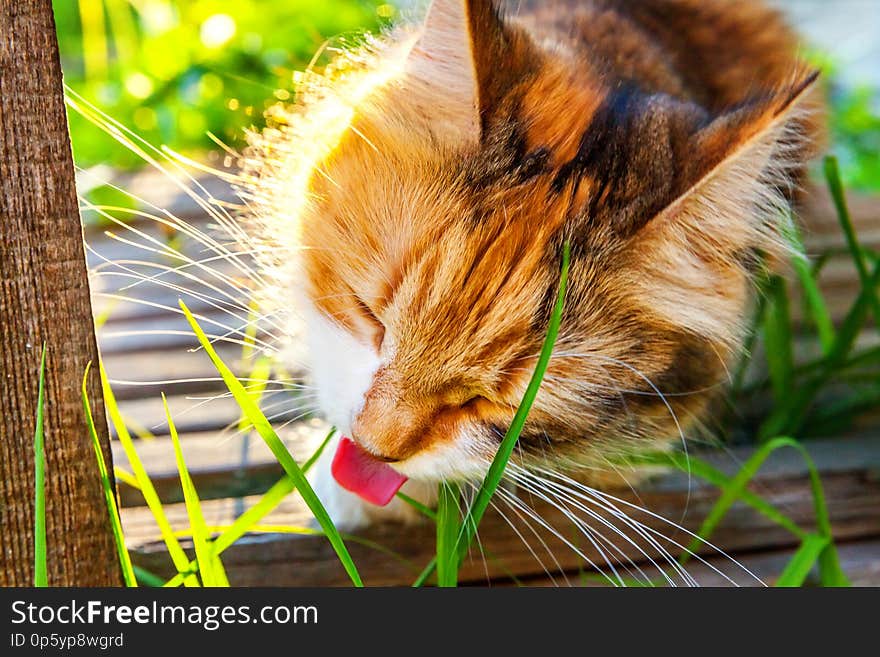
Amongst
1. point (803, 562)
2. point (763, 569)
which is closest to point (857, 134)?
point (763, 569)

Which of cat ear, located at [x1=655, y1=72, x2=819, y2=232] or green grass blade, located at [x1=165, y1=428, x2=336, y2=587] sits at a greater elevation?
cat ear, located at [x1=655, y1=72, x2=819, y2=232]

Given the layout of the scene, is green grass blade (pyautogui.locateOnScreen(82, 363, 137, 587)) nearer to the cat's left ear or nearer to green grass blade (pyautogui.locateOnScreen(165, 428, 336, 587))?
green grass blade (pyautogui.locateOnScreen(165, 428, 336, 587))

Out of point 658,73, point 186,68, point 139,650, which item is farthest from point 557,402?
point 186,68

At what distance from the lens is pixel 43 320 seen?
938mm

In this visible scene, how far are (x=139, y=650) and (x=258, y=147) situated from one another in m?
0.88

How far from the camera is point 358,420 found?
1072 mm

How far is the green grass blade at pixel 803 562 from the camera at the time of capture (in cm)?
121

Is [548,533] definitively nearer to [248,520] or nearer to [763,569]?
[763,569]

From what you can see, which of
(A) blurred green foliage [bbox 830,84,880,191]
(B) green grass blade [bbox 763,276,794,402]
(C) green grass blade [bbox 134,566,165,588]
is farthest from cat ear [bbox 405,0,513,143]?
(A) blurred green foliage [bbox 830,84,880,191]

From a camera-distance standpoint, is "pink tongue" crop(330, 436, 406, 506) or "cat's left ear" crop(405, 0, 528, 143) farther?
"pink tongue" crop(330, 436, 406, 506)

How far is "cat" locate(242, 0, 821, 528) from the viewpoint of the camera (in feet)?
3.47

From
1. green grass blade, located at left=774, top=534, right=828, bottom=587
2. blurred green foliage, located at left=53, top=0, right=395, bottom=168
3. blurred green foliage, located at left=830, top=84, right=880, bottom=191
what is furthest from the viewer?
blurred green foliage, located at left=830, top=84, right=880, bottom=191

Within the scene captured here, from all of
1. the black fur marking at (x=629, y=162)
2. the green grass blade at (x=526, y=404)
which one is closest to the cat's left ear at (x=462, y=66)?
the black fur marking at (x=629, y=162)

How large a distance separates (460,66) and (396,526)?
738 millimetres
